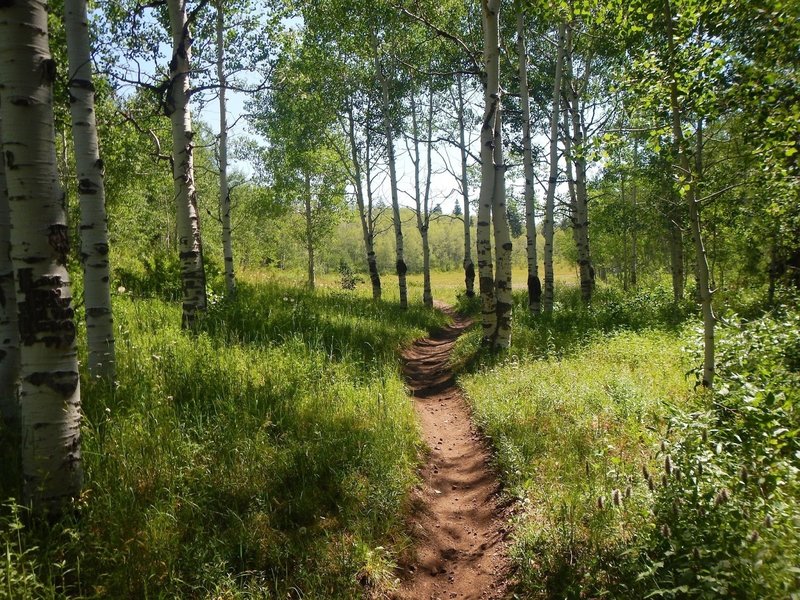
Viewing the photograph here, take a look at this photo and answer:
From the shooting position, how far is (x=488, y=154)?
935 cm

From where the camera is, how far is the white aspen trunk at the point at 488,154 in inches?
351

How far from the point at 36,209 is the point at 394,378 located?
5621mm

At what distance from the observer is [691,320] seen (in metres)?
9.93

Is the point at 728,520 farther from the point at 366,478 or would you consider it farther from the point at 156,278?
the point at 156,278

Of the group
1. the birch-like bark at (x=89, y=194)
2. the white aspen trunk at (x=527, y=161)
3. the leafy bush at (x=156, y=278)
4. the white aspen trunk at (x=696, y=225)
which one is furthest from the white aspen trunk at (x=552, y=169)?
the birch-like bark at (x=89, y=194)

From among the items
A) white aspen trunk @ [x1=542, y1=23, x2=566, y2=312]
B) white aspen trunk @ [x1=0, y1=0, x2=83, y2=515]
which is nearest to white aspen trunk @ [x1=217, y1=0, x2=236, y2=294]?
white aspen trunk @ [x1=0, y1=0, x2=83, y2=515]

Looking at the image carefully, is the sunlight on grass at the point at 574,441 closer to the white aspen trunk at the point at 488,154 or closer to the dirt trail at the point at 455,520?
the dirt trail at the point at 455,520

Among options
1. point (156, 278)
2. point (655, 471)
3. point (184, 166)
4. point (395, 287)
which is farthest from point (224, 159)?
point (395, 287)

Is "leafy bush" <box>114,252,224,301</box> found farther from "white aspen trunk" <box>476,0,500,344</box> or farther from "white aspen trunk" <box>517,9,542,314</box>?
"white aspen trunk" <box>517,9,542,314</box>

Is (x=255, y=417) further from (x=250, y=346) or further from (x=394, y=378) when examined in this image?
(x=394, y=378)

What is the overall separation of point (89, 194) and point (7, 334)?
1710mm

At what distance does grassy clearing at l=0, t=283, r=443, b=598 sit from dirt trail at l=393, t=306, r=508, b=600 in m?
0.31

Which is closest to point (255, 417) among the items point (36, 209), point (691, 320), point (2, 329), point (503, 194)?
point (2, 329)

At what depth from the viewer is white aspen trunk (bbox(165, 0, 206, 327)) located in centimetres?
696
